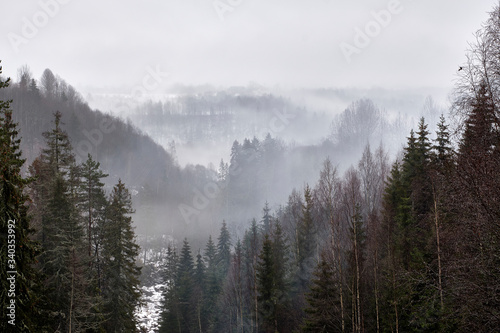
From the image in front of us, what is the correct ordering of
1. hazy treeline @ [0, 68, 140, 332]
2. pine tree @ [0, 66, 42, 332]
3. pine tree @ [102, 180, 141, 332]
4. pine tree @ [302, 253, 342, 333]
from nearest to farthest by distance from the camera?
pine tree @ [0, 66, 42, 332], hazy treeline @ [0, 68, 140, 332], pine tree @ [302, 253, 342, 333], pine tree @ [102, 180, 141, 332]

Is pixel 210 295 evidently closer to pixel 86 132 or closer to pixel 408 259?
pixel 408 259

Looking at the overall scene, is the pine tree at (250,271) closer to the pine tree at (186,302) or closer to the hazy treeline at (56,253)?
the pine tree at (186,302)

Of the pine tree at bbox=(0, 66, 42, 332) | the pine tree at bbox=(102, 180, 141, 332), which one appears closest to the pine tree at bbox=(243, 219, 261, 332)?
the pine tree at bbox=(102, 180, 141, 332)

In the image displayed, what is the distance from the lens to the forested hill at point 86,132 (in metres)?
102

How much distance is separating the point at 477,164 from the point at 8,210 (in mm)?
13803

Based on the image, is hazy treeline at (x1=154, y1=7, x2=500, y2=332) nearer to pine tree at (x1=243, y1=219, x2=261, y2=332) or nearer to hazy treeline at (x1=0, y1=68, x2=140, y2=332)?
pine tree at (x1=243, y1=219, x2=261, y2=332)

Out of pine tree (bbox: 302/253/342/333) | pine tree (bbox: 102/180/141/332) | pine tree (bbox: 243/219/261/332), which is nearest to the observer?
pine tree (bbox: 302/253/342/333)

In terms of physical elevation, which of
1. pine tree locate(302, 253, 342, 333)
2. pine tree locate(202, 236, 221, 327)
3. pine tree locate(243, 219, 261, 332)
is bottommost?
pine tree locate(202, 236, 221, 327)

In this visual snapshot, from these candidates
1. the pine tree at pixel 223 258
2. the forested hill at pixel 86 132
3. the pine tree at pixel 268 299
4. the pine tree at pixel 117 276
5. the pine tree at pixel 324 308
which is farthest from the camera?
the forested hill at pixel 86 132

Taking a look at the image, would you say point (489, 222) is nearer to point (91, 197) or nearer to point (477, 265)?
point (477, 265)

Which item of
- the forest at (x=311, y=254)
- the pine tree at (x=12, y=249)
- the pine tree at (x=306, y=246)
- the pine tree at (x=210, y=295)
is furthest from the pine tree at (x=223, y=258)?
the pine tree at (x=12, y=249)

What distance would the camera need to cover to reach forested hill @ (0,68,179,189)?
10231cm

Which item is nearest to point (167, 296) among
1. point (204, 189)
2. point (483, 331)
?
point (483, 331)

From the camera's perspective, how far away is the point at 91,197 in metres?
25.2
